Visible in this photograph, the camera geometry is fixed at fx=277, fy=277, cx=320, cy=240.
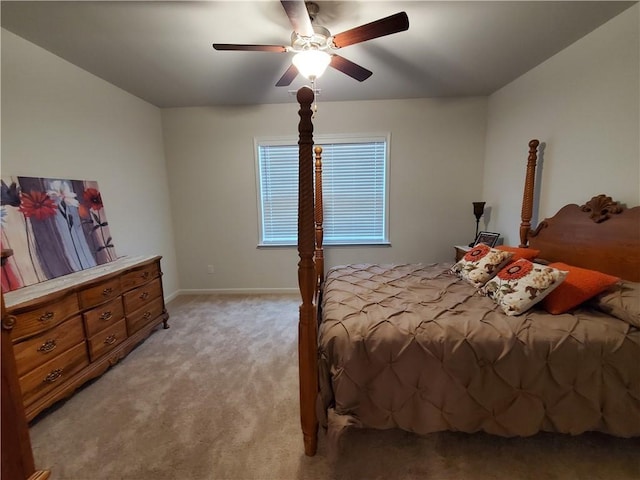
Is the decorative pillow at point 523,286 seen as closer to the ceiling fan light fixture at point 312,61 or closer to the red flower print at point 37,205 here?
the ceiling fan light fixture at point 312,61

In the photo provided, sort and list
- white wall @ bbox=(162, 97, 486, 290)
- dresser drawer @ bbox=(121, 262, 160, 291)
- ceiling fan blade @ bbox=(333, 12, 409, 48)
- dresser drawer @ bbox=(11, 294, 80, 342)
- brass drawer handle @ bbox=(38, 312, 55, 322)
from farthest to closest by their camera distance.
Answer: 1. white wall @ bbox=(162, 97, 486, 290)
2. dresser drawer @ bbox=(121, 262, 160, 291)
3. brass drawer handle @ bbox=(38, 312, 55, 322)
4. dresser drawer @ bbox=(11, 294, 80, 342)
5. ceiling fan blade @ bbox=(333, 12, 409, 48)

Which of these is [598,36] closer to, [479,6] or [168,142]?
[479,6]

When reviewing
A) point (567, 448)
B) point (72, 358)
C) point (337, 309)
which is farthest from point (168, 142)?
point (567, 448)

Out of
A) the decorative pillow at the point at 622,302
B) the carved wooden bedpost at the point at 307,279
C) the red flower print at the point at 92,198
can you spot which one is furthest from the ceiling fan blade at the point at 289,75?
the decorative pillow at the point at 622,302

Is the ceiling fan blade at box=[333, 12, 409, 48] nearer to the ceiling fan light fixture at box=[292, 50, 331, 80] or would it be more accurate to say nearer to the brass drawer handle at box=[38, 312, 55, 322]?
the ceiling fan light fixture at box=[292, 50, 331, 80]

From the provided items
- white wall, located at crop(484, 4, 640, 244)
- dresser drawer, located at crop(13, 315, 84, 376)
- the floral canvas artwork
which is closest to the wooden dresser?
dresser drawer, located at crop(13, 315, 84, 376)

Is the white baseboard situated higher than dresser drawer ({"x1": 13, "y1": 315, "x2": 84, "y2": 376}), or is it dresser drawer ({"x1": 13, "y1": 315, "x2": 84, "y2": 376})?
dresser drawer ({"x1": 13, "y1": 315, "x2": 84, "y2": 376})

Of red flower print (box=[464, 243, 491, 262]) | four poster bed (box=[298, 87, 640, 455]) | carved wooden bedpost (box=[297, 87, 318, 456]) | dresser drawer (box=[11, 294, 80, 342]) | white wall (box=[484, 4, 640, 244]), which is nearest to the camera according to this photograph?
carved wooden bedpost (box=[297, 87, 318, 456])

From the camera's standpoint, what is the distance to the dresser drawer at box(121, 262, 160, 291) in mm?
2451

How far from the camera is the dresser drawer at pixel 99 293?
6.68ft

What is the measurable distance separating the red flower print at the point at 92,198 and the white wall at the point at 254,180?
1233mm

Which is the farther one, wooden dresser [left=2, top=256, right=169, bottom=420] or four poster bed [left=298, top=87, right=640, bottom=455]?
wooden dresser [left=2, top=256, right=169, bottom=420]

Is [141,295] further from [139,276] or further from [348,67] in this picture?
[348,67]

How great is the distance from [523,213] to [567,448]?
1.89 m
